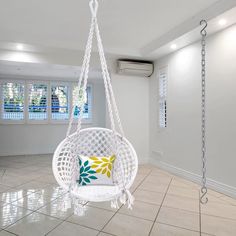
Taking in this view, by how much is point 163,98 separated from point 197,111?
3.51 feet

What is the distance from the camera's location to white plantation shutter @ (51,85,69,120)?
6746mm

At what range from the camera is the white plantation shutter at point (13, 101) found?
20.7ft

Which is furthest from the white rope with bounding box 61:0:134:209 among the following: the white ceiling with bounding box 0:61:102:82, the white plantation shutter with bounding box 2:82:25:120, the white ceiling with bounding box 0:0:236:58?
the white plantation shutter with bounding box 2:82:25:120

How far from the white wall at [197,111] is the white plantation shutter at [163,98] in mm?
152

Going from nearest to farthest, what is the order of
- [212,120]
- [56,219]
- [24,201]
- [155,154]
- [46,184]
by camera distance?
[56,219]
[24,201]
[212,120]
[46,184]
[155,154]

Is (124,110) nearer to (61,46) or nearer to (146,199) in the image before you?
(61,46)

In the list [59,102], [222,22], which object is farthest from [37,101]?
[222,22]

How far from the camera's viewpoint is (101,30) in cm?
348

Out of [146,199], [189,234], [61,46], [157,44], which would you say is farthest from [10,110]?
[189,234]

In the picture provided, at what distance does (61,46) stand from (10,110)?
323cm

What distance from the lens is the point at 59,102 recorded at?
680 centimetres

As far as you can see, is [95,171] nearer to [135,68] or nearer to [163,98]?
[163,98]

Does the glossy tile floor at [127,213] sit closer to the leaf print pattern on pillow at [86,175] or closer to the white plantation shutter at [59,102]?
the leaf print pattern on pillow at [86,175]

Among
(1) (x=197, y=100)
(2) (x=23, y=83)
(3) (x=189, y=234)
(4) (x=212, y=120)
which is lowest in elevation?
(3) (x=189, y=234)
